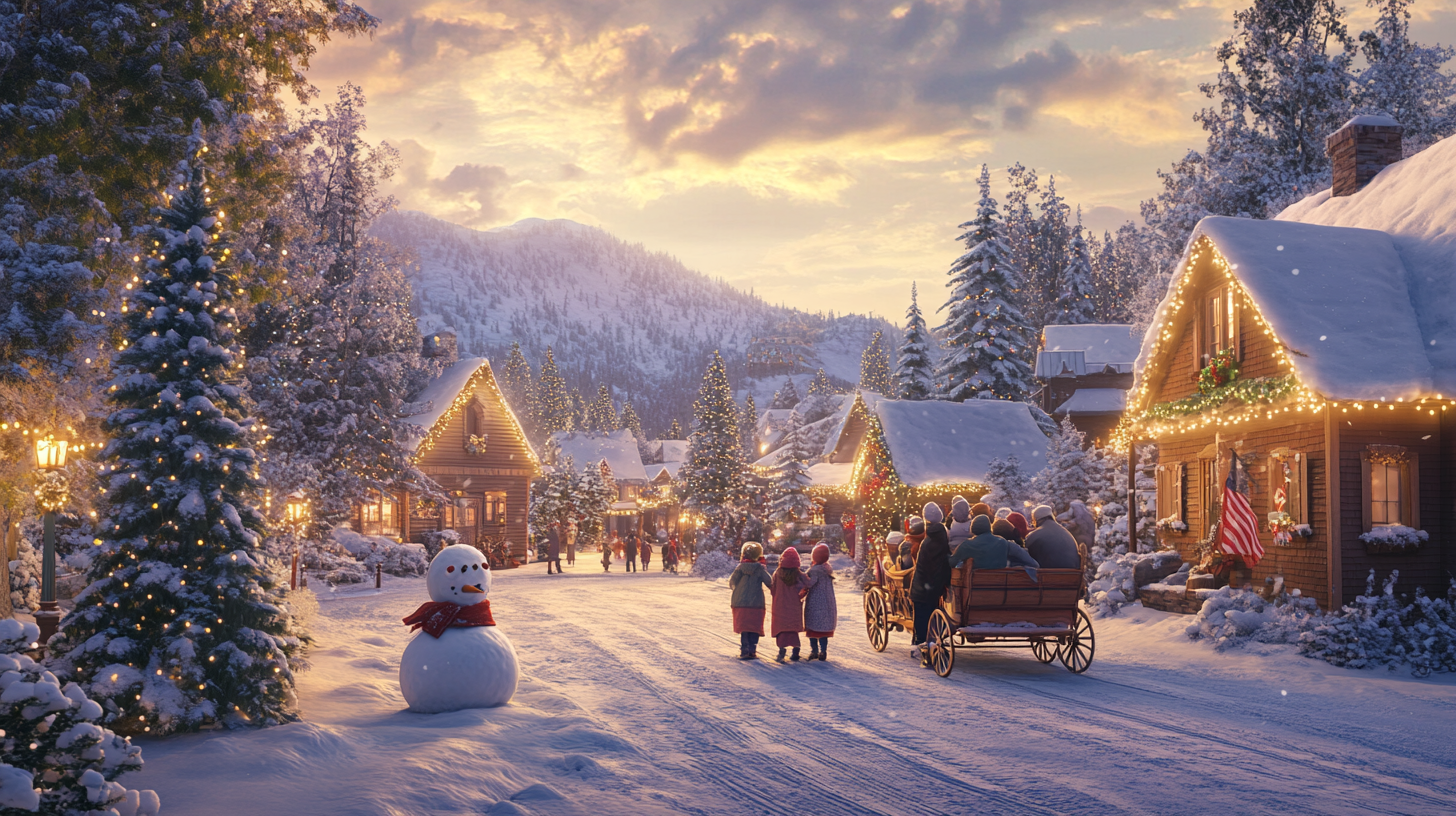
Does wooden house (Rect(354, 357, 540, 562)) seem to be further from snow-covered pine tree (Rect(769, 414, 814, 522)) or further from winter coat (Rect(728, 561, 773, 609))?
winter coat (Rect(728, 561, 773, 609))

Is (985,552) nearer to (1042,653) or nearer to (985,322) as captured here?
(1042,653)

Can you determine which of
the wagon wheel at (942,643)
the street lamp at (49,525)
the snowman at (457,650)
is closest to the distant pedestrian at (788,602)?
the wagon wheel at (942,643)

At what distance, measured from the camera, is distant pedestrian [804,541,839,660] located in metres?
14.0

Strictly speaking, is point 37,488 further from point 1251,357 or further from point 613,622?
point 1251,357

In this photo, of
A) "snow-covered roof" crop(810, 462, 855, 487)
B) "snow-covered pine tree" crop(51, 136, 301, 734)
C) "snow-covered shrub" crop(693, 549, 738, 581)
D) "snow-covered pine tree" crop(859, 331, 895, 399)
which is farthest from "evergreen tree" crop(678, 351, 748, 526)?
"snow-covered pine tree" crop(859, 331, 895, 399)

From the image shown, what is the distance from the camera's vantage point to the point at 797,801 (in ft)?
23.0

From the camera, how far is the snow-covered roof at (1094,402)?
45781 millimetres

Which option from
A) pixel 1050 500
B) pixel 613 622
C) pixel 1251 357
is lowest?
pixel 613 622

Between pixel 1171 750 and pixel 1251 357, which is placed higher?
pixel 1251 357

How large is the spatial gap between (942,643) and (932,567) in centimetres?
123

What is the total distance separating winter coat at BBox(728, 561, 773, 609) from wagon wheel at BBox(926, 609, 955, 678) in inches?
96.8

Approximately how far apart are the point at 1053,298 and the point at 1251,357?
161 ft

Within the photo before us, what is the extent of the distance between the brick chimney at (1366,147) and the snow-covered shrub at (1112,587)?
9.76 m

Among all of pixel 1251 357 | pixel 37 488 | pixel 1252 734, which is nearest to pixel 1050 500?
pixel 1251 357
